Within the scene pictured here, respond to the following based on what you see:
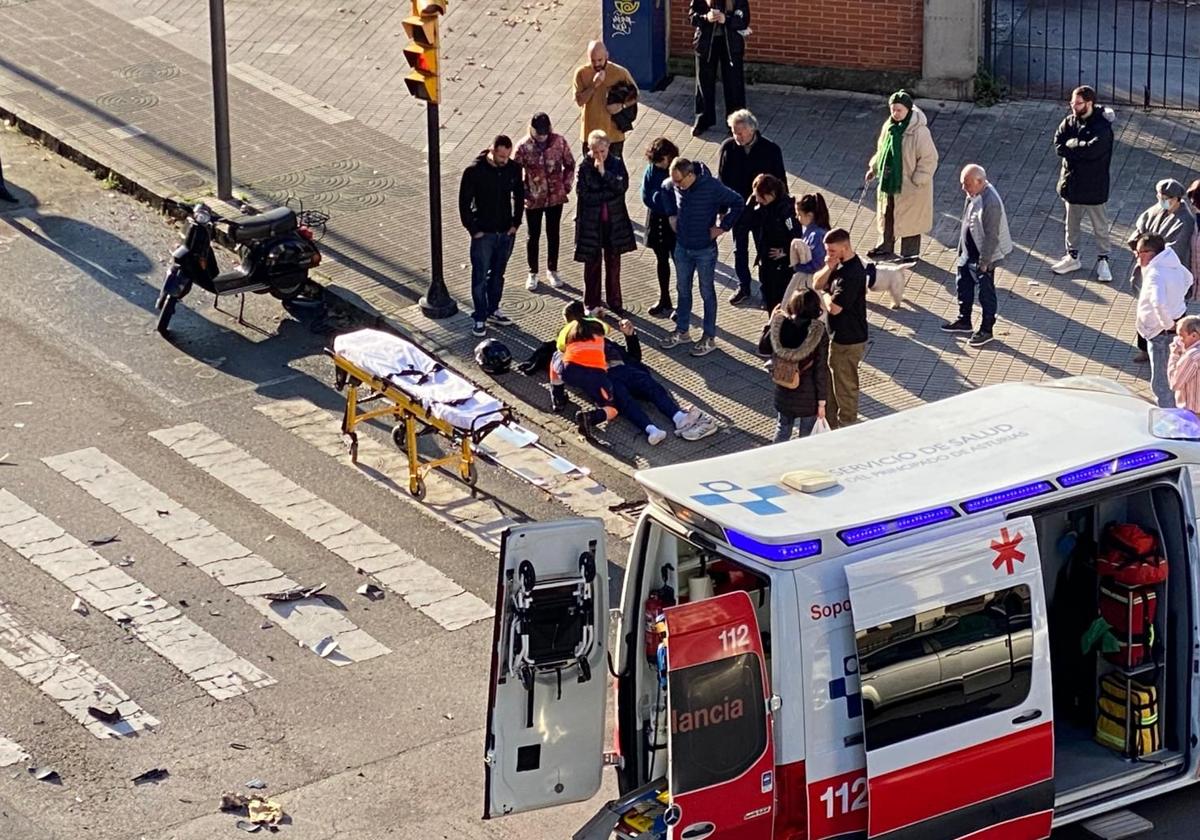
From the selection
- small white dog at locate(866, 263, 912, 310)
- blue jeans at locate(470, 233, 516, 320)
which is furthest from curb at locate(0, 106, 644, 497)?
small white dog at locate(866, 263, 912, 310)

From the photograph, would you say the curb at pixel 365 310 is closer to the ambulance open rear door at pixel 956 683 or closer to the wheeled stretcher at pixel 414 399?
the wheeled stretcher at pixel 414 399

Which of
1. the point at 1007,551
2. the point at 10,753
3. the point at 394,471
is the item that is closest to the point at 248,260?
the point at 394,471

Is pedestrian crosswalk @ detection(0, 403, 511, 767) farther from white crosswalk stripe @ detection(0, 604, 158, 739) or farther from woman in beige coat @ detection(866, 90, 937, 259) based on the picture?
woman in beige coat @ detection(866, 90, 937, 259)

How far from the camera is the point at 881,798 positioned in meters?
9.68

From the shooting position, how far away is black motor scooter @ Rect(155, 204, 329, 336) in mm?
17203

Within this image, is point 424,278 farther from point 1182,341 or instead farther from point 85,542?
point 1182,341

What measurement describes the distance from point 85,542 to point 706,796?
19.7 ft

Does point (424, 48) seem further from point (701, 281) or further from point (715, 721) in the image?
point (715, 721)

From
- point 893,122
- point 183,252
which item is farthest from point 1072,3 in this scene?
point 183,252

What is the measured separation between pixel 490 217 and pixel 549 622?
24.1 feet

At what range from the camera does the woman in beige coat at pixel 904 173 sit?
17.8m

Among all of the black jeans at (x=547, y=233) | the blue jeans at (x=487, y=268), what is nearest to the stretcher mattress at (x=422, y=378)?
the blue jeans at (x=487, y=268)

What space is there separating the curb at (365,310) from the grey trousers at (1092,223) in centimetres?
503

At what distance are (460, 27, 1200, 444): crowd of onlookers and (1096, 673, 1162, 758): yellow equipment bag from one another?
377 centimetres
